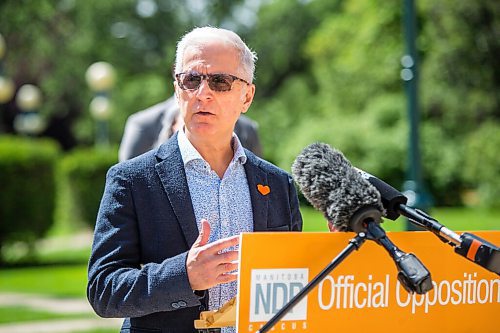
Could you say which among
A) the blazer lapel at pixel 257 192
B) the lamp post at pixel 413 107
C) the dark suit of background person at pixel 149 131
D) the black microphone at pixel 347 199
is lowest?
the black microphone at pixel 347 199

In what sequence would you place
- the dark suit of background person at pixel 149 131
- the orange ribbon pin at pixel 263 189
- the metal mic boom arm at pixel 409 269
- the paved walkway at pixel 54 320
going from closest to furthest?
the metal mic boom arm at pixel 409 269, the orange ribbon pin at pixel 263 189, the dark suit of background person at pixel 149 131, the paved walkway at pixel 54 320

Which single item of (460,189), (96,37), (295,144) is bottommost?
(460,189)

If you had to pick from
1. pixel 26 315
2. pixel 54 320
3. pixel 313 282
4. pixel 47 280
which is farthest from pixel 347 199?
pixel 47 280

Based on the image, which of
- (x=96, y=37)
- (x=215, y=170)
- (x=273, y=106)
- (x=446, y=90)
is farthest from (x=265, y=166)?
(x=273, y=106)

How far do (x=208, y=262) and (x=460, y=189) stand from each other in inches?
1419

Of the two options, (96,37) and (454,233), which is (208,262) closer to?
(454,233)

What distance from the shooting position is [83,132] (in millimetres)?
51500

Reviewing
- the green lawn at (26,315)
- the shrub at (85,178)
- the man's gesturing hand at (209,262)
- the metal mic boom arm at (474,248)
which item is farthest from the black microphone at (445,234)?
the shrub at (85,178)

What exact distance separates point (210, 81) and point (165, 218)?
19.0 inches

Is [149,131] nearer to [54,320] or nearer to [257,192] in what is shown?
[257,192]

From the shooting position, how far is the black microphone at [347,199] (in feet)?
7.51

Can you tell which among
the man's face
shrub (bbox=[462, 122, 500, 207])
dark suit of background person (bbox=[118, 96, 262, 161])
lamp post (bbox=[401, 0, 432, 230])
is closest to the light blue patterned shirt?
the man's face

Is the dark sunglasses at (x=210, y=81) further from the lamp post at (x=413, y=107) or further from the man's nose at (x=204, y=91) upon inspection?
the lamp post at (x=413, y=107)

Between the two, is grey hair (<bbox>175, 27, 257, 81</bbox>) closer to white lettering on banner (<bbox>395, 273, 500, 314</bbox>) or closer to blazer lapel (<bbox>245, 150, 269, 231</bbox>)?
blazer lapel (<bbox>245, 150, 269, 231</bbox>)
